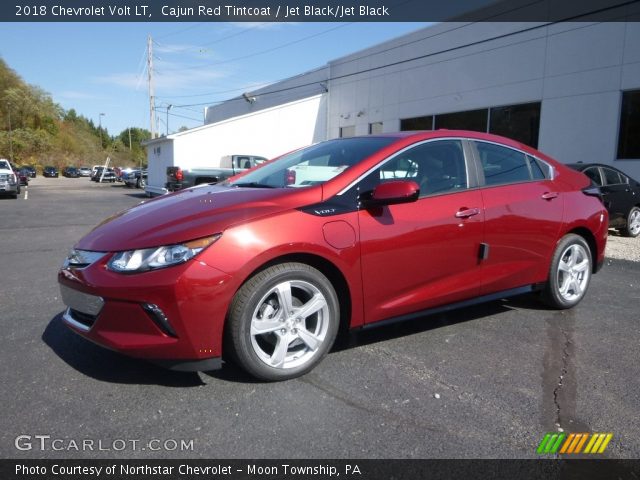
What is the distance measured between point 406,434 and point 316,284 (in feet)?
3.25

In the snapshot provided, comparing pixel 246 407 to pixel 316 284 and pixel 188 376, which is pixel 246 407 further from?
pixel 316 284

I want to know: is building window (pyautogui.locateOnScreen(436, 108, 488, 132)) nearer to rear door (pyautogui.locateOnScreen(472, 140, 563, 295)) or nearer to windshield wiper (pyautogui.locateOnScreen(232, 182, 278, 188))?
rear door (pyautogui.locateOnScreen(472, 140, 563, 295))

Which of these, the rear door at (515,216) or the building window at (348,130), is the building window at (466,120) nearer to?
the building window at (348,130)

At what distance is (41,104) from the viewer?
67625 mm

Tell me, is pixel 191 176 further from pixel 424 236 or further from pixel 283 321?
pixel 283 321

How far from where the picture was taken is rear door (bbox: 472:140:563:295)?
12.2ft

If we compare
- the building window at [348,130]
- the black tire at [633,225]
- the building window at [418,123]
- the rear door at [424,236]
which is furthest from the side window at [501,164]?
the building window at [348,130]

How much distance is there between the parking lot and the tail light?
4.13ft

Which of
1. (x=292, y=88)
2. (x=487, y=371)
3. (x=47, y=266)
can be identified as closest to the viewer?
(x=487, y=371)

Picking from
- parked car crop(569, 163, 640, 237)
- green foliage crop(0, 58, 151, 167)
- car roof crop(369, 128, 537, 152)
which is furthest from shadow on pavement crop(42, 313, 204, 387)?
green foliage crop(0, 58, 151, 167)

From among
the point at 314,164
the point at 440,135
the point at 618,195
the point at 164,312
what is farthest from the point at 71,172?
the point at 164,312

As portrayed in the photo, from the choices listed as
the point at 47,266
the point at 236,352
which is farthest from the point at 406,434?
the point at 47,266

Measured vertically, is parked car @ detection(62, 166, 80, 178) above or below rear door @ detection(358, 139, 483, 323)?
above

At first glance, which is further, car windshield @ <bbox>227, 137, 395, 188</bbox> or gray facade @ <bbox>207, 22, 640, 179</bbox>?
gray facade @ <bbox>207, 22, 640, 179</bbox>
